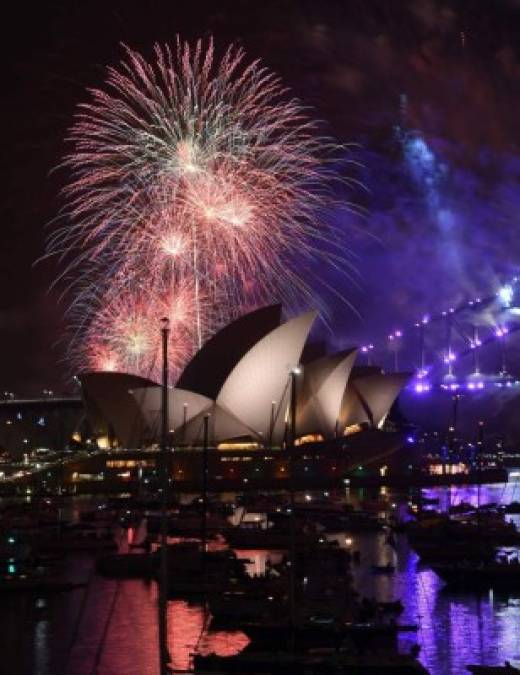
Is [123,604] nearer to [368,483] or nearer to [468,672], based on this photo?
[468,672]

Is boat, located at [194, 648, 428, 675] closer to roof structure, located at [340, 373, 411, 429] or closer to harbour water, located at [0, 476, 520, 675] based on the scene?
harbour water, located at [0, 476, 520, 675]

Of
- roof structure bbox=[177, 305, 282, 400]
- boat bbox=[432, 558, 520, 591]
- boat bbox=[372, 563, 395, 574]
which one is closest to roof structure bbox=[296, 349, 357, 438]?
roof structure bbox=[177, 305, 282, 400]

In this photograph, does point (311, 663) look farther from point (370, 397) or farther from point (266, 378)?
point (370, 397)

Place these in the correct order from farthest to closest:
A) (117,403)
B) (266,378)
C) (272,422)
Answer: (117,403), (272,422), (266,378)

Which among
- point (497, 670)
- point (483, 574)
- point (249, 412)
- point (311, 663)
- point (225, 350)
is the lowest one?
point (497, 670)

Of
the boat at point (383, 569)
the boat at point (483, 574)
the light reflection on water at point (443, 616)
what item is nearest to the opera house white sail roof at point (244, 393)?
the light reflection on water at point (443, 616)

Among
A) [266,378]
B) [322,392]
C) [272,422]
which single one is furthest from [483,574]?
[322,392]

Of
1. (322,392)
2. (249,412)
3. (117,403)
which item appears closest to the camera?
(249,412)

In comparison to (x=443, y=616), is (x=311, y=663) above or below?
below
